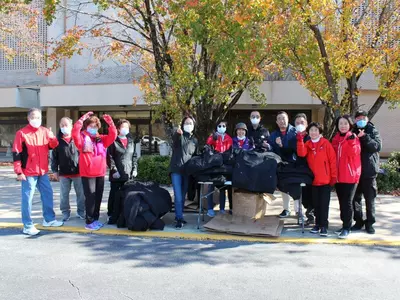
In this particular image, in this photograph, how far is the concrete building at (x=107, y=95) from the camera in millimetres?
18422

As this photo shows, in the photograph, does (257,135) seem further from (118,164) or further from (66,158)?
(66,158)

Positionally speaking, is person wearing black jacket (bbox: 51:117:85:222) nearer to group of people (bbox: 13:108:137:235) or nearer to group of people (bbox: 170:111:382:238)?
group of people (bbox: 13:108:137:235)

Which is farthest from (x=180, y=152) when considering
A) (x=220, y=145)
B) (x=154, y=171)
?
(x=154, y=171)

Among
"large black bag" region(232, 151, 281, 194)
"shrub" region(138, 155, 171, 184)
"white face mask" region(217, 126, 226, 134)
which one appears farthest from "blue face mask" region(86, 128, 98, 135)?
"shrub" region(138, 155, 171, 184)

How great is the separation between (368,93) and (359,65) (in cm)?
1088

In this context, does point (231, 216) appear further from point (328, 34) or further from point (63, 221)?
point (328, 34)

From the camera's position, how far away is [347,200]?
19.0ft

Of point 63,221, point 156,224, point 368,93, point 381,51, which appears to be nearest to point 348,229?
point 156,224

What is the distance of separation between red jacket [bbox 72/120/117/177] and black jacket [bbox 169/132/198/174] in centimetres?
103

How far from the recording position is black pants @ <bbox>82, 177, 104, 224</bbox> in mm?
6105

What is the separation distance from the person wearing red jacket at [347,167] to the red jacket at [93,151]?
361 cm

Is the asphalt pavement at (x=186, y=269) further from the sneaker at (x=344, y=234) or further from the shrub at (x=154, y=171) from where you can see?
the shrub at (x=154, y=171)

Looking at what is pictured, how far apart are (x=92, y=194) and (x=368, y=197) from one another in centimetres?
445

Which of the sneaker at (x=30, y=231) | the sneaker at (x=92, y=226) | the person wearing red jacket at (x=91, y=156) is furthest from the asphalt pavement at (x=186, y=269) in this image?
the person wearing red jacket at (x=91, y=156)
